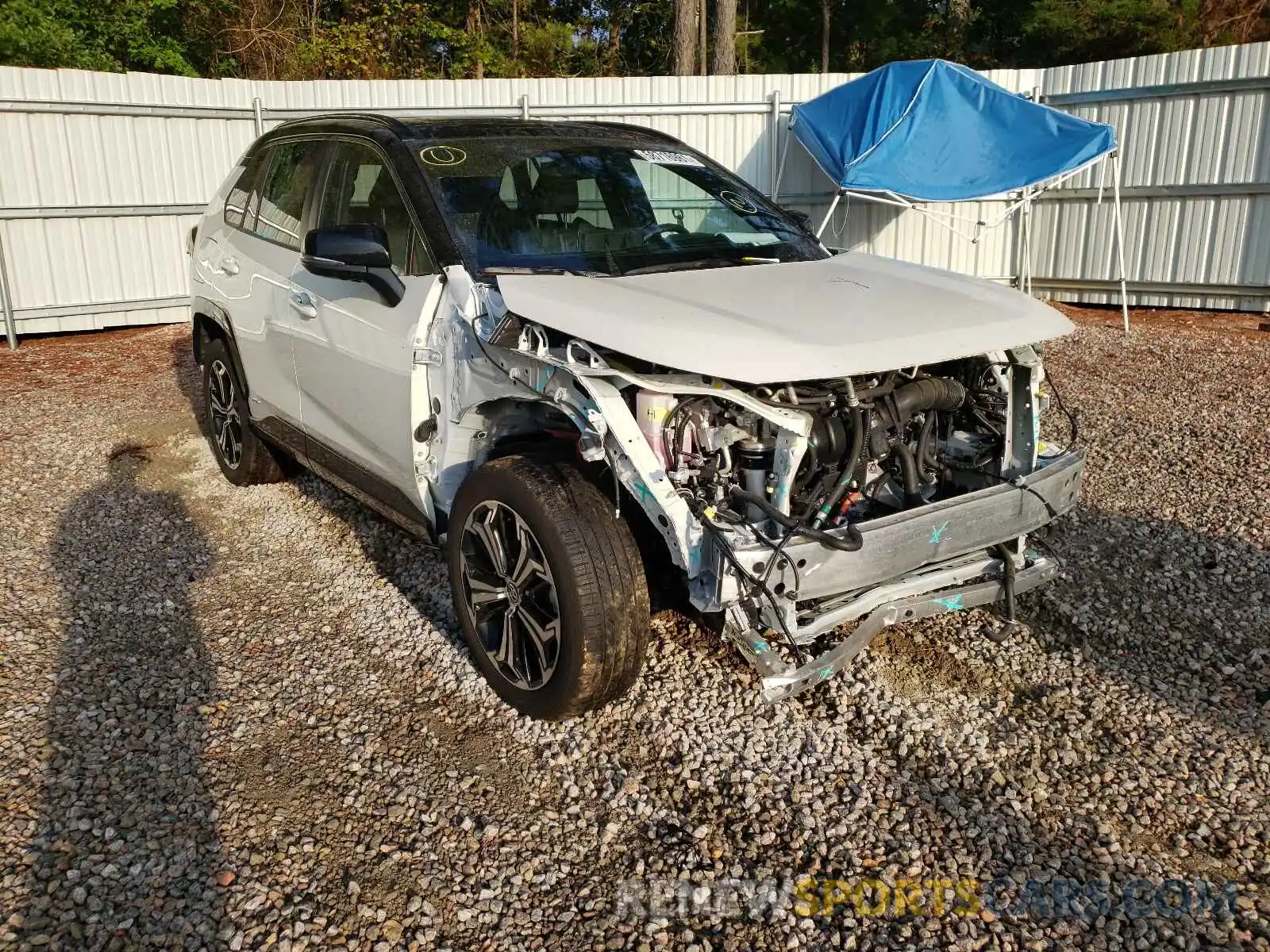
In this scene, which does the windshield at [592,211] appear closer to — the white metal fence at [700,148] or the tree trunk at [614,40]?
the white metal fence at [700,148]

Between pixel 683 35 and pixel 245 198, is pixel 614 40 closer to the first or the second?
pixel 683 35

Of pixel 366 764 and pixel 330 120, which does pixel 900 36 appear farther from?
pixel 366 764

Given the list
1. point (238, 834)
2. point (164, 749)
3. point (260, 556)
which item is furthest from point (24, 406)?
point (238, 834)

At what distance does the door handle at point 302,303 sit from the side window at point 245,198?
3.08 feet

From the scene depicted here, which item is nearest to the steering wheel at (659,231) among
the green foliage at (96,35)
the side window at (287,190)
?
the side window at (287,190)

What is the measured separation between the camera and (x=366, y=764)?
3.40 meters

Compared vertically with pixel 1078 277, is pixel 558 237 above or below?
above

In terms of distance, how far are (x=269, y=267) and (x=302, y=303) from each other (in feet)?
1.78

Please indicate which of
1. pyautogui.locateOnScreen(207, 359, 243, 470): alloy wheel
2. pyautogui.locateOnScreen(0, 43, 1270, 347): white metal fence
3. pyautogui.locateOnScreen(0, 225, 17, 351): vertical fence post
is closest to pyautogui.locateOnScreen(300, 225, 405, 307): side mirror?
pyautogui.locateOnScreen(207, 359, 243, 470): alloy wheel

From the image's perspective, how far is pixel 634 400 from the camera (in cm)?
328

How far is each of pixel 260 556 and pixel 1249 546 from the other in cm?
472

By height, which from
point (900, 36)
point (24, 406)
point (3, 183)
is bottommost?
point (24, 406)

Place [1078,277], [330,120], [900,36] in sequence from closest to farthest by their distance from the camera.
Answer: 1. [330,120]
2. [1078,277]
3. [900,36]

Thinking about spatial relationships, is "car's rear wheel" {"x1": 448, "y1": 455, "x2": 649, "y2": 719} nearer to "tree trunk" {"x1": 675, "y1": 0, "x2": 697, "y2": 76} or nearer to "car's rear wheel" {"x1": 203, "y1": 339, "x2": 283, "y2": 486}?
"car's rear wheel" {"x1": 203, "y1": 339, "x2": 283, "y2": 486}
